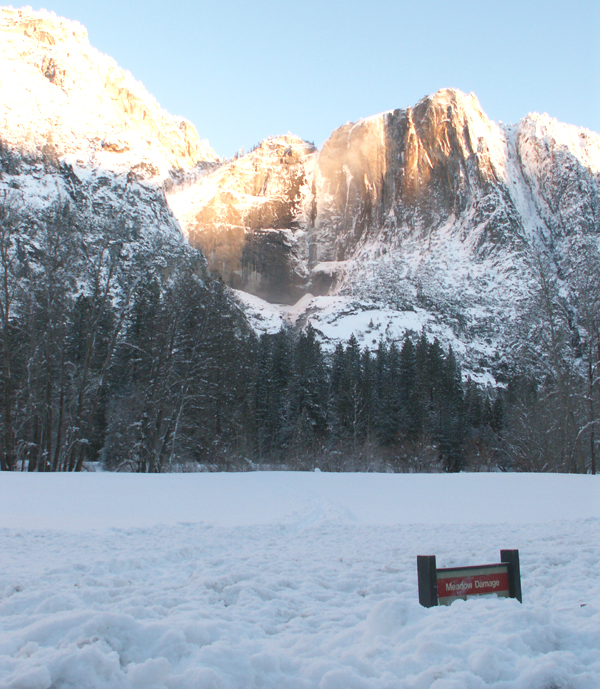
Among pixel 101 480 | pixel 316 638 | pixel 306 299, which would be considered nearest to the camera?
pixel 316 638

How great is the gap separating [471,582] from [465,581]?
0.17 ft

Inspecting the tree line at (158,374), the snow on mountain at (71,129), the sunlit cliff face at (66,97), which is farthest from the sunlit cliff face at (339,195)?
the tree line at (158,374)

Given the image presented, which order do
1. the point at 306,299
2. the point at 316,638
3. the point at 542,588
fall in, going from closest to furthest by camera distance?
the point at 316,638
the point at 542,588
the point at 306,299

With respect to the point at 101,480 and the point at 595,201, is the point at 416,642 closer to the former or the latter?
the point at 101,480

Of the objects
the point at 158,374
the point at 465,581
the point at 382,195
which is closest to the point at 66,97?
the point at 382,195

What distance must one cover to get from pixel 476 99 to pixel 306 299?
51.5 m

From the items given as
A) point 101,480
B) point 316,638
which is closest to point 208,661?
point 316,638

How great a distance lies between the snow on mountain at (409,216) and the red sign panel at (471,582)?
231ft

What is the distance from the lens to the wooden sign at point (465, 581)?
3.40 m

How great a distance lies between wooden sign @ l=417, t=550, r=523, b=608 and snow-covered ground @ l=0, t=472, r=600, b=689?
133mm

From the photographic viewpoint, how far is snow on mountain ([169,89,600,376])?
82250 mm

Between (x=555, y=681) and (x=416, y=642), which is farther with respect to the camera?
(x=416, y=642)

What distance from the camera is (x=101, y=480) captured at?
1291 centimetres

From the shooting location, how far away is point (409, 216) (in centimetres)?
9494
